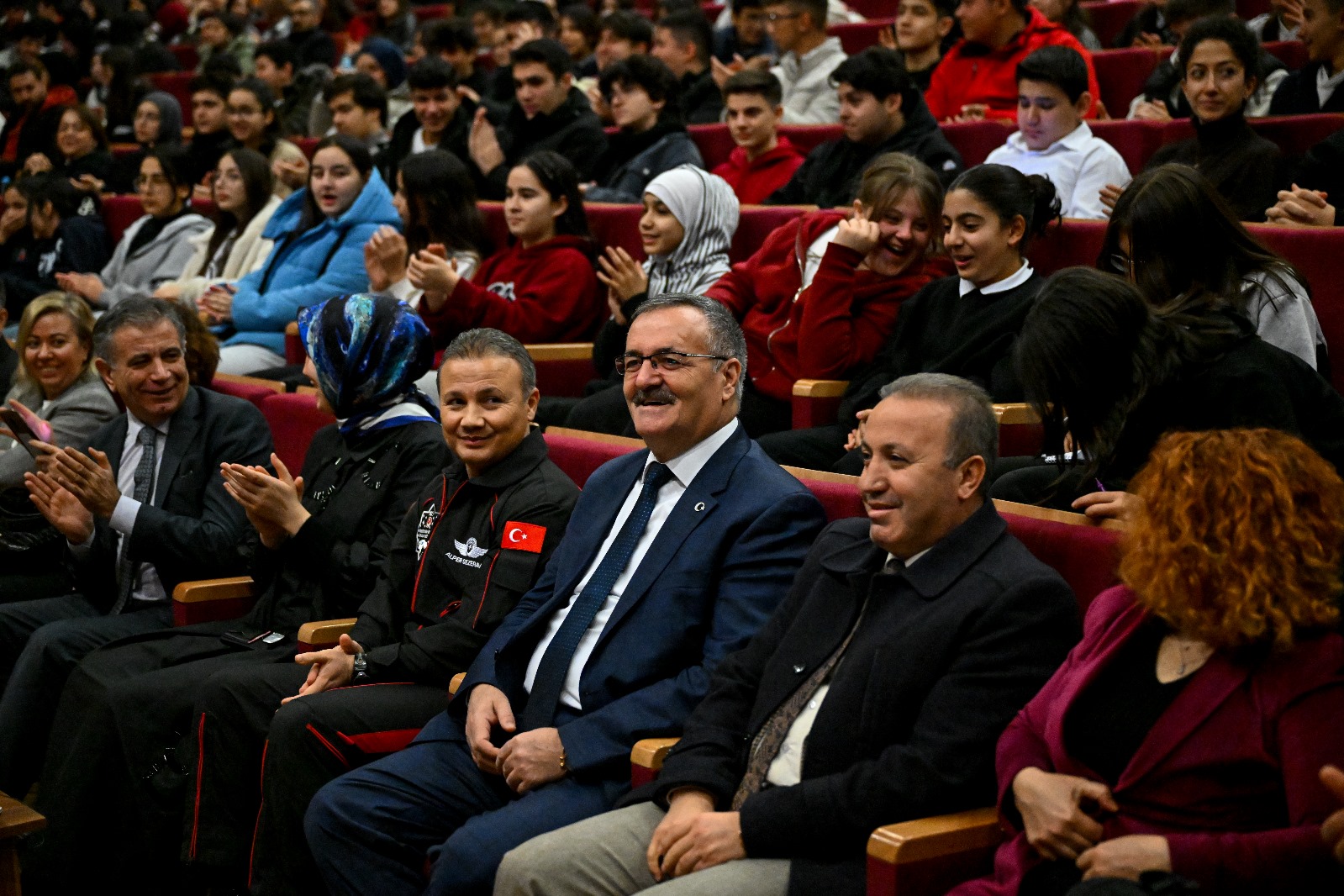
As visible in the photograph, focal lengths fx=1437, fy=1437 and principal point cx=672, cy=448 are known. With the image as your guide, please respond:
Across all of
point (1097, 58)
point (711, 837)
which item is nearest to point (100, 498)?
point (711, 837)

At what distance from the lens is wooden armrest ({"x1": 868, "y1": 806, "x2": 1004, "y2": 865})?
5.00 ft

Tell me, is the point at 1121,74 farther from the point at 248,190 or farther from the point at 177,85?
the point at 177,85

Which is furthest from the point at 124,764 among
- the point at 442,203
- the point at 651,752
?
the point at 442,203

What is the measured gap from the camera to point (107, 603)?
115 inches

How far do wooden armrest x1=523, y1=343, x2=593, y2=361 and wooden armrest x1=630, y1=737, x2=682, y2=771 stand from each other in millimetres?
1737

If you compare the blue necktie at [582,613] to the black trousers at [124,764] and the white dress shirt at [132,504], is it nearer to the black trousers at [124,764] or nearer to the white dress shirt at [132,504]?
the black trousers at [124,764]

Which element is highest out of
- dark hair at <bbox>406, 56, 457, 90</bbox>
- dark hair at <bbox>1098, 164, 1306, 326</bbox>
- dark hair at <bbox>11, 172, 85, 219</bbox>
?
dark hair at <bbox>406, 56, 457, 90</bbox>

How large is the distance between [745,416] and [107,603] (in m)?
1.38

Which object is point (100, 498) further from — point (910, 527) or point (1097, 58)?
point (1097, 58)

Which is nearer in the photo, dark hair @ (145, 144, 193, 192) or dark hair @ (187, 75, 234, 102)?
dark hair @ (145, 144, 193, 192)

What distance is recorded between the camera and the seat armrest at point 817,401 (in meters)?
2.88

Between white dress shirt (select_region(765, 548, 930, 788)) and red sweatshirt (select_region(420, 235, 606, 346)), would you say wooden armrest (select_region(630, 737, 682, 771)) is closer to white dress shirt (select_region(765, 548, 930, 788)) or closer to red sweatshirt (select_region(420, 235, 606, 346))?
white dress shirt (select_region(765, 548, 930, 788))

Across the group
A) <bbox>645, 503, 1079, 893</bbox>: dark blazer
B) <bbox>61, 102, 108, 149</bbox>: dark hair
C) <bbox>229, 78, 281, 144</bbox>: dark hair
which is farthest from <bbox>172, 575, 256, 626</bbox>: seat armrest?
<bbox>61, 102, 108, 149</bbox>: dark hair

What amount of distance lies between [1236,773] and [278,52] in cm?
650
